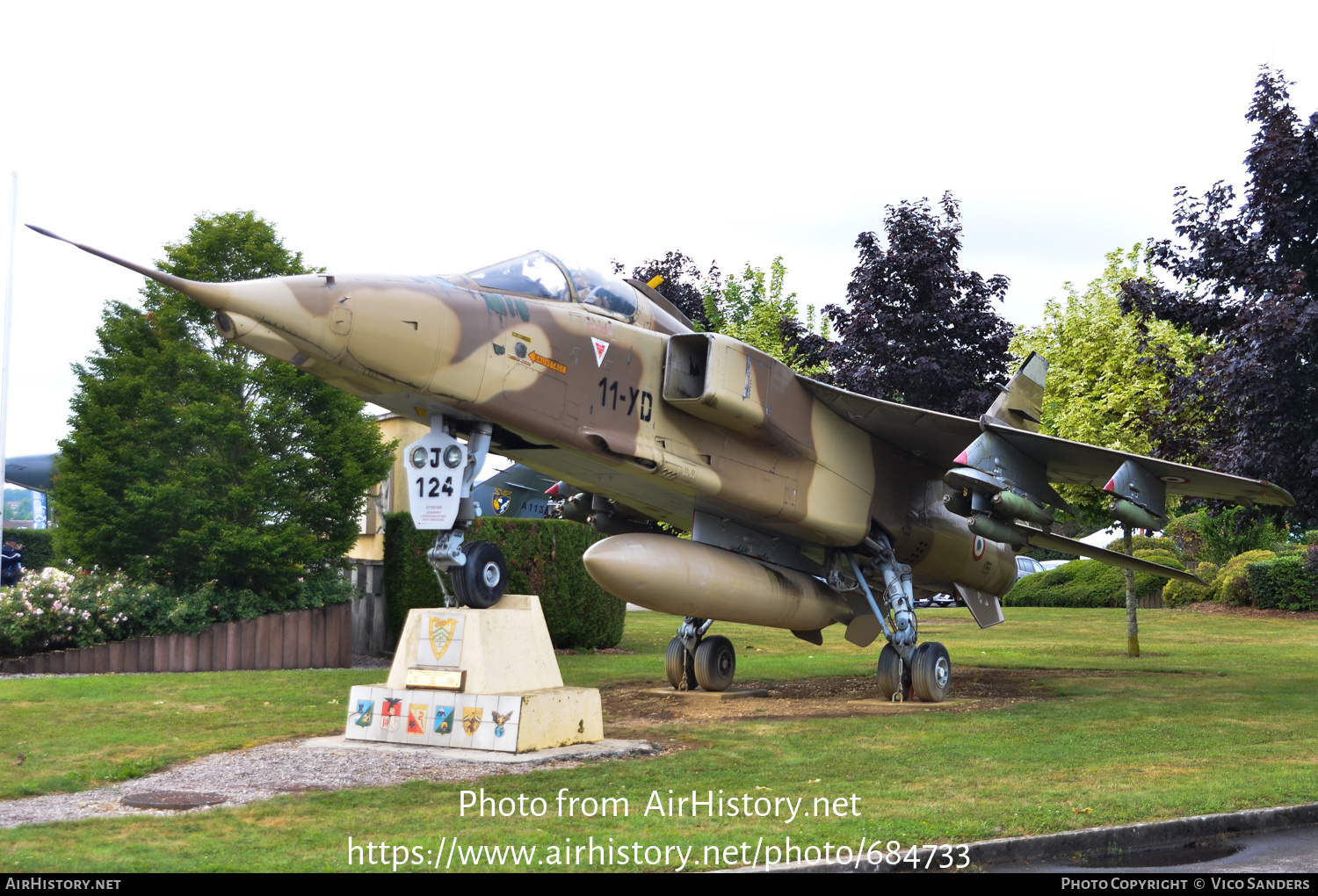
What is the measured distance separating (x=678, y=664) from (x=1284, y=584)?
1031 inches

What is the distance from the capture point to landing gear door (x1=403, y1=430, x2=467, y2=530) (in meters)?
9.50

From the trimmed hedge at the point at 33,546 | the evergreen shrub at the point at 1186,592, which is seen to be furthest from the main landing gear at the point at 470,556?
the evergreen shrub at the point at 1186,592

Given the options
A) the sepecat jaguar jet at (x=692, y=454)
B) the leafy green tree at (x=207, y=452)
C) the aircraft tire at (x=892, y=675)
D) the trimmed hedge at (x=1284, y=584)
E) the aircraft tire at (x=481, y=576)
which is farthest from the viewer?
the trimmed hedge at (x=1284, y=584)

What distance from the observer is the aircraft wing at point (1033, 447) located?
12188 millimetres

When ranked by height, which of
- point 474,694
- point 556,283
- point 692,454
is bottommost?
point 474,694

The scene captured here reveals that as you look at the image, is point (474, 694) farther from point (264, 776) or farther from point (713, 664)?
point (713, 664)

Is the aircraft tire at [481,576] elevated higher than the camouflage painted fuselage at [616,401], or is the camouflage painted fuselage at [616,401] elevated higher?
the camouflage painted fuselage at [616,401]

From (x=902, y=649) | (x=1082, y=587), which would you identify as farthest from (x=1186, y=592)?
(x=902, y=649)

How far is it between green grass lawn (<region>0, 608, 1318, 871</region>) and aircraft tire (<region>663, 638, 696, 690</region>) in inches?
45.8

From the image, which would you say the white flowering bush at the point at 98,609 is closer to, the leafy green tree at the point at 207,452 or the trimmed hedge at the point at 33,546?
the leafy green tree at the point at 207,452

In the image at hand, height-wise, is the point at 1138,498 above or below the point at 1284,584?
above

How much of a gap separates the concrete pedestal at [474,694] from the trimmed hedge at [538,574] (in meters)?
9.03

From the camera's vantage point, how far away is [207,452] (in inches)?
702

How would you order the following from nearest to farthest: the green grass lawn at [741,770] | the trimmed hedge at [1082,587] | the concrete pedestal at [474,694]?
the green grass lawn at [741,770] < the concrete pedestal at [474,694] < the trimmed hedge at [1082,587]
